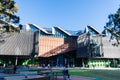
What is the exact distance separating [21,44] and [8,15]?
134 feet

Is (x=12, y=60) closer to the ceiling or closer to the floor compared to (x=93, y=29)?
closer to the floor

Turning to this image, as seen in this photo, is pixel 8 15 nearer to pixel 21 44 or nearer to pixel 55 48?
pixel 21 44

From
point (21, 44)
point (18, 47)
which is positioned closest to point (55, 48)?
point (21, 44)

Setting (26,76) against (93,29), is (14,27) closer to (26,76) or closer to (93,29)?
(26,76)

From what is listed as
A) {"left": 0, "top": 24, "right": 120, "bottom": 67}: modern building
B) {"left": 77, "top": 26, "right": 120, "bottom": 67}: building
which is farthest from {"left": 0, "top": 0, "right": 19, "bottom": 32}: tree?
{"left": 77, "top": 26, "right": 120, "bottom": 67}: building

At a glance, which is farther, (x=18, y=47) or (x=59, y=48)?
(x=59, y=48)

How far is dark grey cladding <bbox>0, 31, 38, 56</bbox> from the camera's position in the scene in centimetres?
6609

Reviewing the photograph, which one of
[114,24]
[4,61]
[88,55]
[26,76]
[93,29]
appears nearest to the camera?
[26,76]

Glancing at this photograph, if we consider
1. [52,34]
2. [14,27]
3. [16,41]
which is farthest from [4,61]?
Answer: [14,27]

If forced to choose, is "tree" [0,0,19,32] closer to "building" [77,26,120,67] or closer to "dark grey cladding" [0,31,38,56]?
"dark grey cladding" [0,31,38,56]

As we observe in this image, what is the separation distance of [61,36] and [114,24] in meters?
46.8

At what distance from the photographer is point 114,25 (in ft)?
112

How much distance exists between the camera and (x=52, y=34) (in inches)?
3044

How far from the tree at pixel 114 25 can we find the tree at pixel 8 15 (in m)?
15.2
